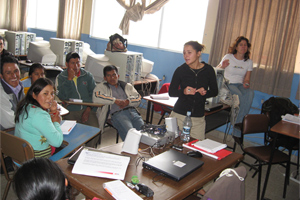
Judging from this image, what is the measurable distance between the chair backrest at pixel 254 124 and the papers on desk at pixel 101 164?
1.62 metres

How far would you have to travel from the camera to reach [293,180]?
3090mm

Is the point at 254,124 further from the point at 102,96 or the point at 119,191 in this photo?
the point at 119,191

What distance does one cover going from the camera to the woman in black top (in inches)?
91.4

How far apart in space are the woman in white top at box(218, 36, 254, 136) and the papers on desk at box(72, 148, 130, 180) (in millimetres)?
2585

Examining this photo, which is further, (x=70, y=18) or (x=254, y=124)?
(x=70, y=18)

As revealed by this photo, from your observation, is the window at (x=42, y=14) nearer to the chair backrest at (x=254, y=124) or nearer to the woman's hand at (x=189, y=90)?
the woman's hand at (x=189, y=90)

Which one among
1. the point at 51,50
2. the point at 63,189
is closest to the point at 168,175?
the point at 63,189

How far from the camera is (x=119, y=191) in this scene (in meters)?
1.28

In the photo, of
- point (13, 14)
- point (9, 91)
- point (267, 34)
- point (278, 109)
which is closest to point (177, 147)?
point (9, 91)

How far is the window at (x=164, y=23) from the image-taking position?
14.9 feet

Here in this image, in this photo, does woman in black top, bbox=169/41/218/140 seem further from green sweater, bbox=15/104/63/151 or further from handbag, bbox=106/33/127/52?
handbag, bbox=106/33/127/52

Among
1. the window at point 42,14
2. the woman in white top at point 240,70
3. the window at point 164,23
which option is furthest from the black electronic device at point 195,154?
the window at point 42,14

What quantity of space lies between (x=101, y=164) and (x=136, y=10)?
3893mm

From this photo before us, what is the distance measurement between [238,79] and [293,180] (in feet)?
4.76
